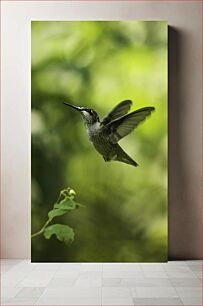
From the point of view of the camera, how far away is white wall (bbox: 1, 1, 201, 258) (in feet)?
15.5

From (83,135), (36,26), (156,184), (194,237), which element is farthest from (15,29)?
(194,237)

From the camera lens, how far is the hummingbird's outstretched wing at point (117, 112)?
459 cm

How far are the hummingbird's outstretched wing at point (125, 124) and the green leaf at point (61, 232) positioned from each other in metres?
0.85

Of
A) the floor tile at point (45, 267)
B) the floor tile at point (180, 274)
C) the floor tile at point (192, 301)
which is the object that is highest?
the floor tile at point (192, 301)

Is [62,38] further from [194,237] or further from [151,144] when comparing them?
[194,237]

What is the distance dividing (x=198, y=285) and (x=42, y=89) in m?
2.07

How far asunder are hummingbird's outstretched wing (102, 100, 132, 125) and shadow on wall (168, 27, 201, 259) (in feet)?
1.33

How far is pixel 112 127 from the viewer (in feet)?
15.0

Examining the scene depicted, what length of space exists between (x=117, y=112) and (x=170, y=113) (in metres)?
0.48

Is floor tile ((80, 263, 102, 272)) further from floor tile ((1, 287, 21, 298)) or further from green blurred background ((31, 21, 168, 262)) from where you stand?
floor tile ((1, 287, 21, 298))

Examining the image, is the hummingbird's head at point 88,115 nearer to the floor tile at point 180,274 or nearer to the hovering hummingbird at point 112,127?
the hovering hummingbird at point 112,127

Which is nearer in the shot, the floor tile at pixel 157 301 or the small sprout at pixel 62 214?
the floor tile at pixel 157 301

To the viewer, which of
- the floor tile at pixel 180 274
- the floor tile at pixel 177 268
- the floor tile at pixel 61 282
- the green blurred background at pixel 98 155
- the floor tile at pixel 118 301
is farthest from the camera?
the green blurred background at pixel 98 155

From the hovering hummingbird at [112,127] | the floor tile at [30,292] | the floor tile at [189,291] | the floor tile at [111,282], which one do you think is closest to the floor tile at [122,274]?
the floor tile at [111,282]
